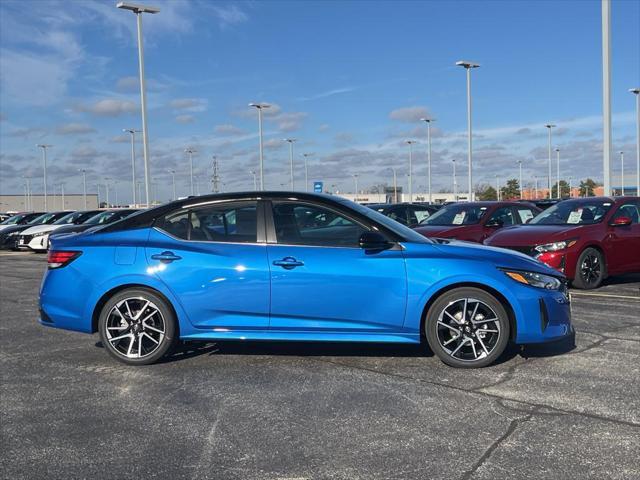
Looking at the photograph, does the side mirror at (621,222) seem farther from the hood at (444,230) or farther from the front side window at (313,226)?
the front side window at (313,226)

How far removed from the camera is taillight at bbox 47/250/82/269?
18.6 feet

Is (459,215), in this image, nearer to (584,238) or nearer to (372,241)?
(584,238)

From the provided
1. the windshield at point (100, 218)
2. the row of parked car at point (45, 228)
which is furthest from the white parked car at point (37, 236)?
the windshield at point (100, 218)

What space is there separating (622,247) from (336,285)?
22.6ft

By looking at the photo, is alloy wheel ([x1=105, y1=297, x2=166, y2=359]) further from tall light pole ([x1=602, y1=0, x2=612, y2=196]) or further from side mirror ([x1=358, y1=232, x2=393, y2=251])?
tall light pole ([x1=602, y1=0, x2=612, y2=196])

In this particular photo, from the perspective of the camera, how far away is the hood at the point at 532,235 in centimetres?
982

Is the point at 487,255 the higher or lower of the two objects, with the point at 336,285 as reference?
higher

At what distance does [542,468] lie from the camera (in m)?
3.39

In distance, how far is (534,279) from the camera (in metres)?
5.36

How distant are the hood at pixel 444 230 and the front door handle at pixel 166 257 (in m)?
7.51

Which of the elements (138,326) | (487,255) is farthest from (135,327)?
(487,255)

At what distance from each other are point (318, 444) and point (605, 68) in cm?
1685

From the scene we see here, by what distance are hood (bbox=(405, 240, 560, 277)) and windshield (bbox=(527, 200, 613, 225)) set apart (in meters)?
5.50

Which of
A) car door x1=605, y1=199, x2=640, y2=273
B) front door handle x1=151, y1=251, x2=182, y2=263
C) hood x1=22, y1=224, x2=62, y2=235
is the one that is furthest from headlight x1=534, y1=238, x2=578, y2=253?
hood x1=22, y1=224, x2=62, y2=235
